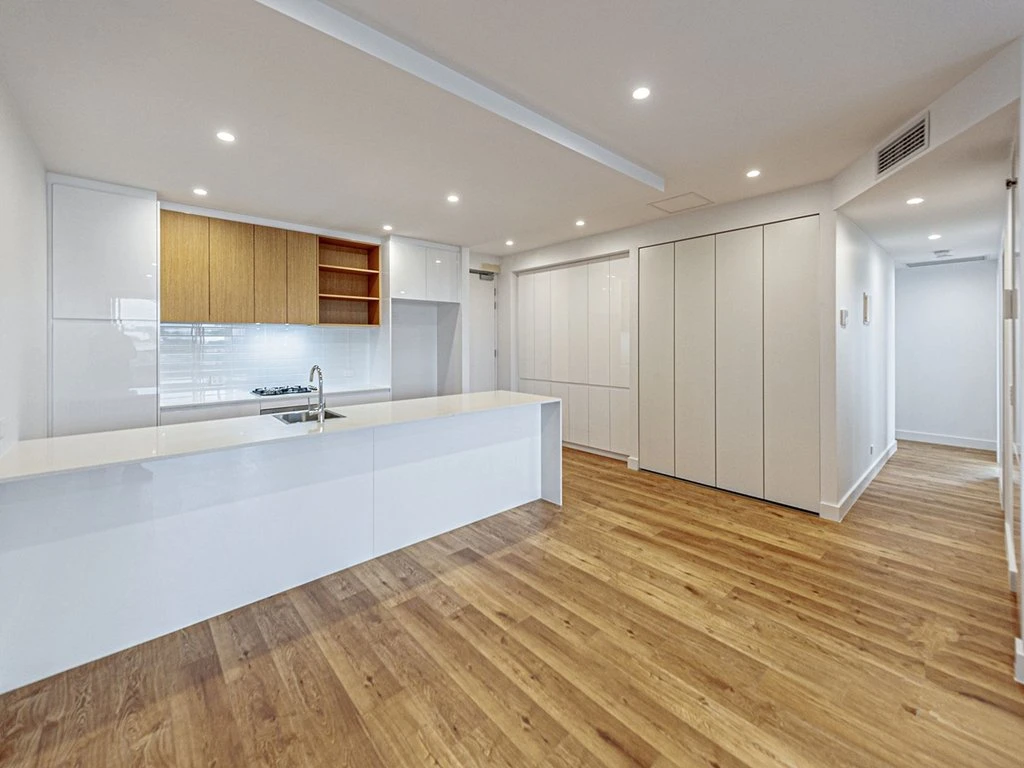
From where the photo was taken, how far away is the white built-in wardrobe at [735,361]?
3.80 m

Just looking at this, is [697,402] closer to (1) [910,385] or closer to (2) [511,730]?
(2) [511,730]

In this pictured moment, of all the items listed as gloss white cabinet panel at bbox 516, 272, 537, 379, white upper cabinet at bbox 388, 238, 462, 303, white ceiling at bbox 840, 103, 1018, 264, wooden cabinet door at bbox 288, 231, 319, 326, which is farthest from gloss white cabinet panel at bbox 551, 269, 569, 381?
white ceiling at bbox 840, 103, 1018, 264

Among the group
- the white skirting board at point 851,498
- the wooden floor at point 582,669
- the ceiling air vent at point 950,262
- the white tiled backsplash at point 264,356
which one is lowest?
the wooden floor at point 582,669

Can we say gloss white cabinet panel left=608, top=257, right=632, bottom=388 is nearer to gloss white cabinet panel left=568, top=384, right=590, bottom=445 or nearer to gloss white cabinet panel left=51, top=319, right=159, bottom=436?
gloss white cabinet panel left=568, top=384, right=590, bottom=445

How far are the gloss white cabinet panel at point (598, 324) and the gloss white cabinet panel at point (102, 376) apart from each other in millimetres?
4407

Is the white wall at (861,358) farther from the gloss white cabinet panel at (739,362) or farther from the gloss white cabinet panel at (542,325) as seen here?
the gloss white cabinet panel at (542,325)

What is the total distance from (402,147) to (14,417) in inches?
104

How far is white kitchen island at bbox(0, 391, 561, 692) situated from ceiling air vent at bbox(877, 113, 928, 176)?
2.95m

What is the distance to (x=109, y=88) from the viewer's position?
2.19 metres

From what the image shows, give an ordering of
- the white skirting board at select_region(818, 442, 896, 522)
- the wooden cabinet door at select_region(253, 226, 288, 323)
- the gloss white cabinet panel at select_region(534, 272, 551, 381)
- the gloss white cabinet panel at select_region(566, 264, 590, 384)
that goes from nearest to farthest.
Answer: the white skirting board at select_region(818, 442, 896, 522)
the wooden cabinet door at select_region(253, 226, 288, 323)
the gloss white cabinet panel at select_region(566, 264, 590, 384)
the gloss white cabinet panel at select_region(534, 272, 551, 381)

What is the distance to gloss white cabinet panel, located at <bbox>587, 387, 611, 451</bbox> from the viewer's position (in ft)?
18.3

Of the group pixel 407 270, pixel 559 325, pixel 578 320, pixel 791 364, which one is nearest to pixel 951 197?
pixel 791 364

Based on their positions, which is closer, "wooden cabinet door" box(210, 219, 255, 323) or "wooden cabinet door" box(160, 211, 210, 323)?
"wooden cabinet door" box(160, 211, 210, 323)

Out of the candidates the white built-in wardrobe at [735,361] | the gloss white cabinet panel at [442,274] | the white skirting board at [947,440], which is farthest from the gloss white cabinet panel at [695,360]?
the white skirting board at [947,440]
